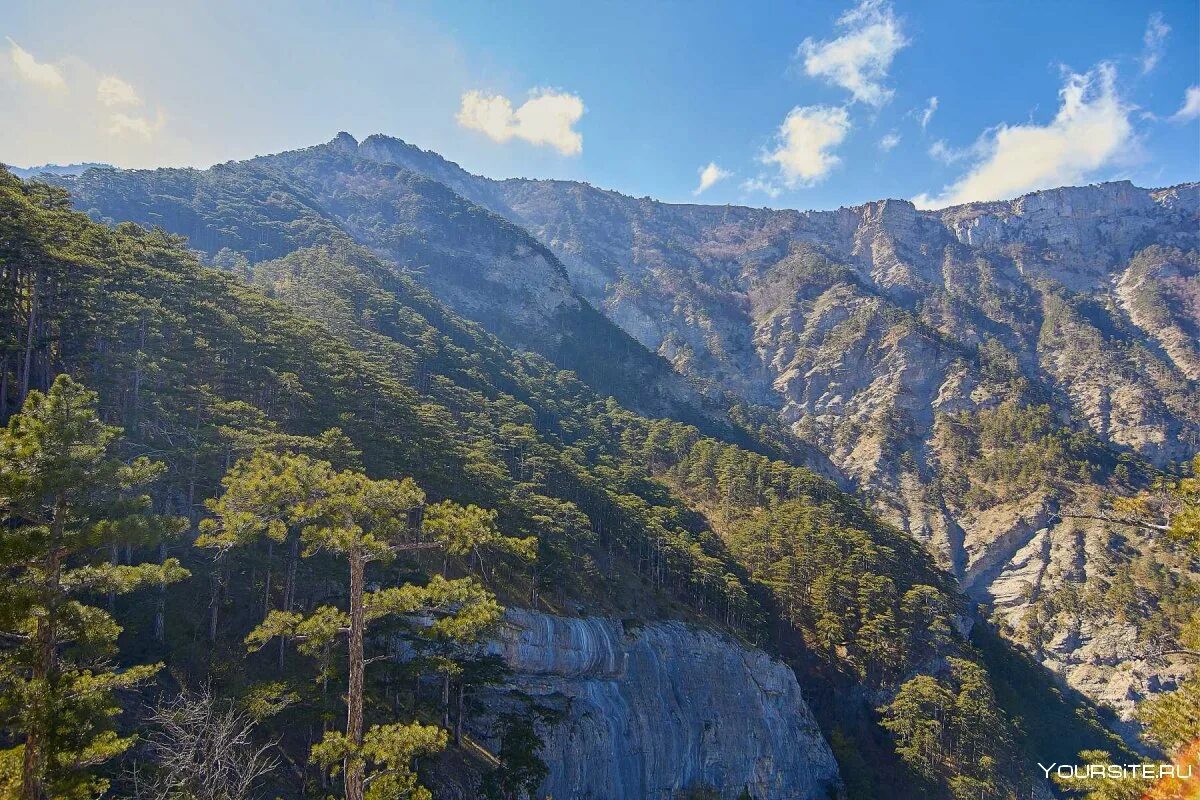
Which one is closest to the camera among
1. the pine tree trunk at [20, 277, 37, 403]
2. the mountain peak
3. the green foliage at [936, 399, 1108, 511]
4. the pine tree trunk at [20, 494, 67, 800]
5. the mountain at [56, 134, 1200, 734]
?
the pine tree trunk at [20, 494, 67, 800]

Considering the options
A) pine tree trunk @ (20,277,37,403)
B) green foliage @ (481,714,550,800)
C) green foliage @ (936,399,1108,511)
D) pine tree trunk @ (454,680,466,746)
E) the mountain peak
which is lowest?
green foliage @ (481,714,550,800)

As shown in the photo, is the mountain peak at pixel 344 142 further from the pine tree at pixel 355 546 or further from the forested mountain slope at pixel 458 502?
the pine tree at pixel 355 546

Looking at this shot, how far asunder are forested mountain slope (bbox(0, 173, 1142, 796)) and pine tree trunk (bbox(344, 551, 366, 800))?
4.65m

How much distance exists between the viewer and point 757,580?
5266cm

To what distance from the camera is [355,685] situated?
10312mm

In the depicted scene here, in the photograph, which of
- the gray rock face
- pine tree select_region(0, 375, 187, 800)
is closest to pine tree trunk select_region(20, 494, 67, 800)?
pine tree select_region(0, 375, 187, 800)

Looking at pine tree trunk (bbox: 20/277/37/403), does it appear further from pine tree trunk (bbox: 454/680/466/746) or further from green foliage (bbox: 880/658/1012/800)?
green foliage (bbox: 880/658/1012/800)

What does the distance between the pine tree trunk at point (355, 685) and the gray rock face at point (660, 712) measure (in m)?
21.4

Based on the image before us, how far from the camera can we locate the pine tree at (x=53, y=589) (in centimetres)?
944

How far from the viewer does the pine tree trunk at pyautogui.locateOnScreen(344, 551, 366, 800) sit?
387 inches

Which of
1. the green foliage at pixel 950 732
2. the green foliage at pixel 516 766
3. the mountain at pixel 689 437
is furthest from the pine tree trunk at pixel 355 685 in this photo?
the green foliage at pixel 950 732

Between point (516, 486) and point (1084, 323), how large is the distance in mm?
191389

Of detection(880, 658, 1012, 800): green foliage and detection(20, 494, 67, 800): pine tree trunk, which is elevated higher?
detection(20, 494, 67, 800): pine tree trunk

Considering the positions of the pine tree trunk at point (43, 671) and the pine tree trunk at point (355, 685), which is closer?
the pine tree trunk at point (43, 671)
